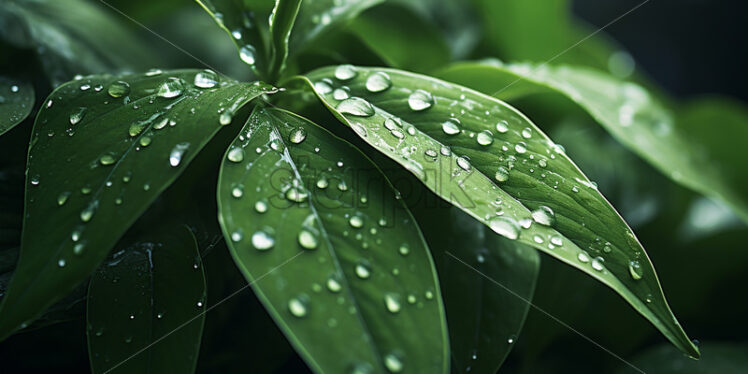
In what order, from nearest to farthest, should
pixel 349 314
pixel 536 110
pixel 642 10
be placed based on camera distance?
pixel 349 314, pixel 536 110, pixel 642 10

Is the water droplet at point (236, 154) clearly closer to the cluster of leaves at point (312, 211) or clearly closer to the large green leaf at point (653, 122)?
the cluster of leaves at point (312, 211)

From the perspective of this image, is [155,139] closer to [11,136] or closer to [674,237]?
[11,136]

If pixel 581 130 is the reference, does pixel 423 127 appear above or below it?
above

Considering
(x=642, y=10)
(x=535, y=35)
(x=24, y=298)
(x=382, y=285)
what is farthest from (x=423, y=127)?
(x=642, y=10)

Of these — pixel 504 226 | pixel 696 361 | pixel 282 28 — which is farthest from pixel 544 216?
pixel 696 361

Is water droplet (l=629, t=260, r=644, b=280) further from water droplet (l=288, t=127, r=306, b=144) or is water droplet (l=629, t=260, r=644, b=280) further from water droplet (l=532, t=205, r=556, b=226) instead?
water droplet (l=288, t=127, r=306, b=144)

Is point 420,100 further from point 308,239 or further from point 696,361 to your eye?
point 696,361

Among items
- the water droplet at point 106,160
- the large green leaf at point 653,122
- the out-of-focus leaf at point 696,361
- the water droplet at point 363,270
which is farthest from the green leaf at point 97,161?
the out-of-focus leaf at point 696,361
